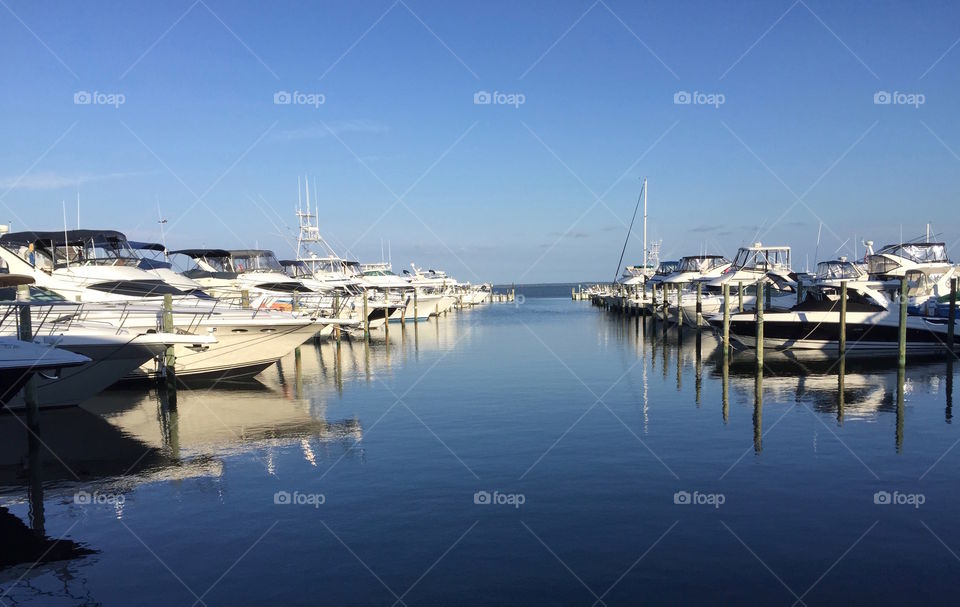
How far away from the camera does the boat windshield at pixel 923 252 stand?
3966 cm

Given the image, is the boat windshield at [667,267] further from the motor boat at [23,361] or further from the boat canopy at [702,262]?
the motor boat at [23,361]

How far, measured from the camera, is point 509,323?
58.7 m

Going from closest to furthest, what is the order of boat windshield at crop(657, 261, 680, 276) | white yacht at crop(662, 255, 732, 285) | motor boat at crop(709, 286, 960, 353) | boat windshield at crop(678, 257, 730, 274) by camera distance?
1. motor boat at crop(709, 286, 960, 353)
2. white yacht at crop(662, 255, 732, 285)
3. boat windshield at crop(678, 257, 730, 274)
4. boat windshield at crop(657, 261, 680, 276)

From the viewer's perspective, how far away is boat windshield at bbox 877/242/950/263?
39656 mm

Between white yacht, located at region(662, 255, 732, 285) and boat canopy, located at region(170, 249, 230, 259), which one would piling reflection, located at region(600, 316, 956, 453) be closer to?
white yacht, located at region(662, 255, 732, 285)

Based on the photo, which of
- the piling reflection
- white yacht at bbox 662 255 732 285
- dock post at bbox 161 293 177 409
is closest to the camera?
the piling reflection

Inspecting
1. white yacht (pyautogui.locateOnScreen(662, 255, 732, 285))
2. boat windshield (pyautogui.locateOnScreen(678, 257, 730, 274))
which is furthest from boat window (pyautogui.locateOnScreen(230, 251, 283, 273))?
boat windshield (pyautogui.locateOnScreen(678, 257, 730, 274))

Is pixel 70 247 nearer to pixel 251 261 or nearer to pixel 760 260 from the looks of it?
pixel 251 261

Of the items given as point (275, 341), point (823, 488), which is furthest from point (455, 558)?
point (275, 341)

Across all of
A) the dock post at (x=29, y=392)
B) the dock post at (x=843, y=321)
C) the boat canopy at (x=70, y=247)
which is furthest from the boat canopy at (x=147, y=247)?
the dock post at (x=843, y=321)

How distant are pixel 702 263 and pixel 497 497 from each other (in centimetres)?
5097

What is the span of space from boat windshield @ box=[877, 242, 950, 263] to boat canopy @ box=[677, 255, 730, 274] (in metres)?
18.9

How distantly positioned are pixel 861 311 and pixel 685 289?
24155 mm

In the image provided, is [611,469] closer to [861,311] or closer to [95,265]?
[861,311]
